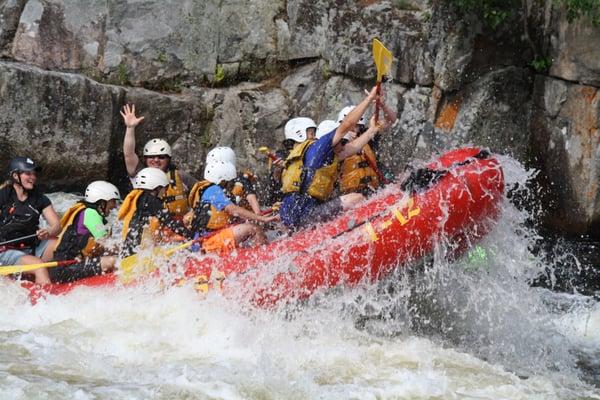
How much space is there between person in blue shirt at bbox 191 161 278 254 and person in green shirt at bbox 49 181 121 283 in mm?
735

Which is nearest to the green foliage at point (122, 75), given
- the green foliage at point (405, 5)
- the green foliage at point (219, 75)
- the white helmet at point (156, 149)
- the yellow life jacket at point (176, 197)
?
the green foliage at point (219, 75)

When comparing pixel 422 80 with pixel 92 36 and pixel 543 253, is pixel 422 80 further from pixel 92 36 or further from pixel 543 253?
pixel 92 36

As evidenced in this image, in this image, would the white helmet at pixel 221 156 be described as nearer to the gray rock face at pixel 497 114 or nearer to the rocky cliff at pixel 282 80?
the rocky cliff at pixel 282 80

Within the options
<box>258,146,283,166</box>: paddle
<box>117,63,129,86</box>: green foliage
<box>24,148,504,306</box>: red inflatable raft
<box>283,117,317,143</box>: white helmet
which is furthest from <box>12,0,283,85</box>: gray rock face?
<box>24,148,504,306</box>: red inflatable raft

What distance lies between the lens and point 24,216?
7.66m

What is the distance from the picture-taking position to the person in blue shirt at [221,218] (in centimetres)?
701

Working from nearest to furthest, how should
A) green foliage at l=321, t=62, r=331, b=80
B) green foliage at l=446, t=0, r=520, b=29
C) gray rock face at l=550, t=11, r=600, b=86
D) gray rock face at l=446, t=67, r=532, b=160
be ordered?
gray rock face at l=550, t=11, r=600, b=86 < green foliage at l=446, t=0, r=520, b=29 < gray rock face at l=446, t=67, r=532, b=160 < green foliage at l=321, t=62, r=331, b=80

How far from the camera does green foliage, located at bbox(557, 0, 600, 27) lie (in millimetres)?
8125

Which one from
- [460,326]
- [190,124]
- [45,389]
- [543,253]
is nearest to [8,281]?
[45,389]

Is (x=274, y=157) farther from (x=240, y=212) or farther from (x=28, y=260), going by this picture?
(x=28, y=260)

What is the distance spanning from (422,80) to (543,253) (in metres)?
2.13

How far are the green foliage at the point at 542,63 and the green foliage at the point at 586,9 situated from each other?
2.29ft

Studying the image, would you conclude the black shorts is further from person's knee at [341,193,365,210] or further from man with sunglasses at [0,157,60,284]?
man with sunglasses at [0,157,60,284]

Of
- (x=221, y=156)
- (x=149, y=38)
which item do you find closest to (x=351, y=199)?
(x=221, y=156)
